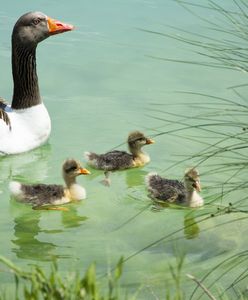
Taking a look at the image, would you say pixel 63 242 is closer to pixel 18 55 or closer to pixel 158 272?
pixel 158 272

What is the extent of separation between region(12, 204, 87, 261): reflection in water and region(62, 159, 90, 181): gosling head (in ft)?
0.83

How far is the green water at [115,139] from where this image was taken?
19.7ft

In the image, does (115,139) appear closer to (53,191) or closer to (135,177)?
(135,177)

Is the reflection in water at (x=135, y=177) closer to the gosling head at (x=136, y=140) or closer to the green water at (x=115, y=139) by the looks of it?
the green water at (x=115, y=139)

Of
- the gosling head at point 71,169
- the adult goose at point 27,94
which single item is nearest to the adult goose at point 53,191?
the gosling head at point 71,169

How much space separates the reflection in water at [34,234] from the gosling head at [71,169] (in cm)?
25

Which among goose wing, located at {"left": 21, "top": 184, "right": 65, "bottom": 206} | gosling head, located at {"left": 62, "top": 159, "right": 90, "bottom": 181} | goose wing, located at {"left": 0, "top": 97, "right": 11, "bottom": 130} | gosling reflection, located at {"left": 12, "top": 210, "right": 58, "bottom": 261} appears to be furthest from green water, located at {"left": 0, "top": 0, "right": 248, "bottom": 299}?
goose wing, located at {"left": 0, "top": 97, "right": 11, "bottom": 130}

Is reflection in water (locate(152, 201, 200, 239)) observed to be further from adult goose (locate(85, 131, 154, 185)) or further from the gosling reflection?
the gosling reflection

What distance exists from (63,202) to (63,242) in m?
0.78

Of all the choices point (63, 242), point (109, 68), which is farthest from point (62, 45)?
point (63, 242)

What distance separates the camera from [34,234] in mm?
6375

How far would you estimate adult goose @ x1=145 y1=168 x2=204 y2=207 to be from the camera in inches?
265

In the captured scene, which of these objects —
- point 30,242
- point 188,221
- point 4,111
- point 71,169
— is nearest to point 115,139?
point 4,111

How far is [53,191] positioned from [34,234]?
2.14 feet
